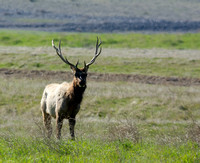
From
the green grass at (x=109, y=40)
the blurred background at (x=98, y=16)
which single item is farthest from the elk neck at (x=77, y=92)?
the blurred background at (x=98, y=16)

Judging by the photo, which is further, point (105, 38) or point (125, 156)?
point (105, 38)

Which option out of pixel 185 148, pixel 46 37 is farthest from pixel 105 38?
pixel 185 148

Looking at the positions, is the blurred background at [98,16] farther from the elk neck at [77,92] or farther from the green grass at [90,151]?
the green grass at [90,151]

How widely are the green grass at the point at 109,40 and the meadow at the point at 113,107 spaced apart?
10 centimetres

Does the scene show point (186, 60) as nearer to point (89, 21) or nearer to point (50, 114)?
point (50, 114)

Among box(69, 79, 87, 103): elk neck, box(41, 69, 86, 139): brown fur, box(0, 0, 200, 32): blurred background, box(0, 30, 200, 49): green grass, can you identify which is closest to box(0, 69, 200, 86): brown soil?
box(41, 69, 86, 139): brown fur

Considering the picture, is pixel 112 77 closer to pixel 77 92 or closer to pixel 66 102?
pixel 66 102

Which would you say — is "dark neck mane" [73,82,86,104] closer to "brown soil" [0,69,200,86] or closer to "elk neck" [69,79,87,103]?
"elk neck" [69,79,87,103]

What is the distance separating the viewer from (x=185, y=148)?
9320 millimetres

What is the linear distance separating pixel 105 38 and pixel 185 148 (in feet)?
147

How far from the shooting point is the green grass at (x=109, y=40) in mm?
48719

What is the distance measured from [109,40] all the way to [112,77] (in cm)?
2385

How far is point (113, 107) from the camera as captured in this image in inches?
807

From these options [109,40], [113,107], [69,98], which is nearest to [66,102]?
[69,98]
